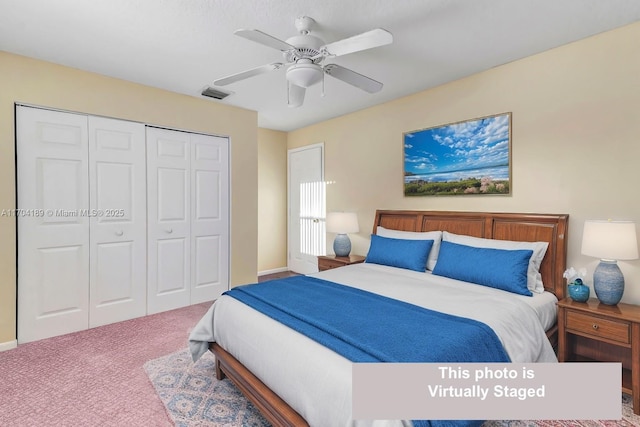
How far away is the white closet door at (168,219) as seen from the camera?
11.9 feet

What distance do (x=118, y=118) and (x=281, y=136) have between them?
2701mm

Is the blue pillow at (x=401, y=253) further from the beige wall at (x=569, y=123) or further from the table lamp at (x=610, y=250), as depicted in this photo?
the table lamp at (x=610, y=250)

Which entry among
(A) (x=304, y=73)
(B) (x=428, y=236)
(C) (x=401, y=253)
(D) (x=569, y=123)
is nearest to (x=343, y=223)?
(C) (x=401, y=253)

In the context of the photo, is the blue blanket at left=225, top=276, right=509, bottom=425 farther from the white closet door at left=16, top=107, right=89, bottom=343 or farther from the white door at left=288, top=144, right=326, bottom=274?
the white door at left=288, top=144, right=326, bottom=274

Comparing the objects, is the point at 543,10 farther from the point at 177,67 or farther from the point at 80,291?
the point at 80,291

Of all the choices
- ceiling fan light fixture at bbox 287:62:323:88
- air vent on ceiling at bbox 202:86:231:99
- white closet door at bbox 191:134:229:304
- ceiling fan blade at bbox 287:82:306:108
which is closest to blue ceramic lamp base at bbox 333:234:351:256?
white closet door at bbox 191:134:229:304

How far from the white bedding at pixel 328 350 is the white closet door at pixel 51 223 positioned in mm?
1718

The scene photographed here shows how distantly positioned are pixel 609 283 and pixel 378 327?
1.75m

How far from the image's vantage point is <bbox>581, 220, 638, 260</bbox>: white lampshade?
209 cm

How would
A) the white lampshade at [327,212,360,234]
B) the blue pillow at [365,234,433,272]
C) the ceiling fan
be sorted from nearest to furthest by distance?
1. the ceiling fan
2. the blue pillow at [365,234,433,272]
3. the white lampshade at [327,212,360,234]

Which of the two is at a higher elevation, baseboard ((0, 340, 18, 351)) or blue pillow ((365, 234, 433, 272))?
blue pillow ((365, 234, 433, 272))

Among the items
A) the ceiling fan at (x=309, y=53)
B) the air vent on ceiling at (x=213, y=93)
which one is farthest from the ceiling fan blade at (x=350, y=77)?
the air vent on ceiling at (x=213, y=93)

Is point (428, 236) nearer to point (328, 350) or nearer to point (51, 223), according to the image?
point (328, 350)

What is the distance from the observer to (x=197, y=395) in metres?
2.14
